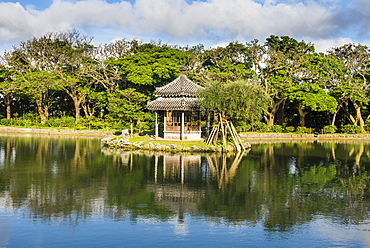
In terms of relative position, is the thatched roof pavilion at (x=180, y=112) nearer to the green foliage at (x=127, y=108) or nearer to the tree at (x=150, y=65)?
the green foliage at (x=127, y=108)

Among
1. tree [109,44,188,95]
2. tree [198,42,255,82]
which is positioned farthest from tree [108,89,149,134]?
tree [198,42,255,82]

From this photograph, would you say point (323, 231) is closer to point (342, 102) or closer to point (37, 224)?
point (37, 224)

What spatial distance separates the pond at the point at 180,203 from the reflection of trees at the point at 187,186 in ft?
0.15

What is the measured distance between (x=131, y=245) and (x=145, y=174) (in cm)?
1103

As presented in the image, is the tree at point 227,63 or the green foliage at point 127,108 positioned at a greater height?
the tree at point 227,63

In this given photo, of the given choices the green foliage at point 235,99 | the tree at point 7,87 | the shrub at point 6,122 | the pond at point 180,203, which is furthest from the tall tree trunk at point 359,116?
the shrub at point 6,122

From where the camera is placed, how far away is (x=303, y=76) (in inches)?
2098

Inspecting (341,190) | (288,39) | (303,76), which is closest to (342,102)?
(303,76)

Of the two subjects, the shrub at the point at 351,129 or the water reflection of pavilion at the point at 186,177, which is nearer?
the water reflection of pavilion at the point at 186,177

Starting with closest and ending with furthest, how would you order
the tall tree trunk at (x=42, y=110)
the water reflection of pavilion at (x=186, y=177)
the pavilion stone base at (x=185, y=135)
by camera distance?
1. the water reflection of pavilion at (x=186, y=177)
2. the pavilion stone base at (x=185, y=135)
3. the tall tree trunk at (x=42, y=110)

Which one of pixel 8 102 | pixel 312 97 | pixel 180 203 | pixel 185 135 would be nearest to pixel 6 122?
pixel 8 102

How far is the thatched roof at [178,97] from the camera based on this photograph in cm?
3729

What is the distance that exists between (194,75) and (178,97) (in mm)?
15854

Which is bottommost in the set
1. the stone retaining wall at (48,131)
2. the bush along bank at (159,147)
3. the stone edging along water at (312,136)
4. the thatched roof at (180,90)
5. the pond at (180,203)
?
the pond at (180,203)
